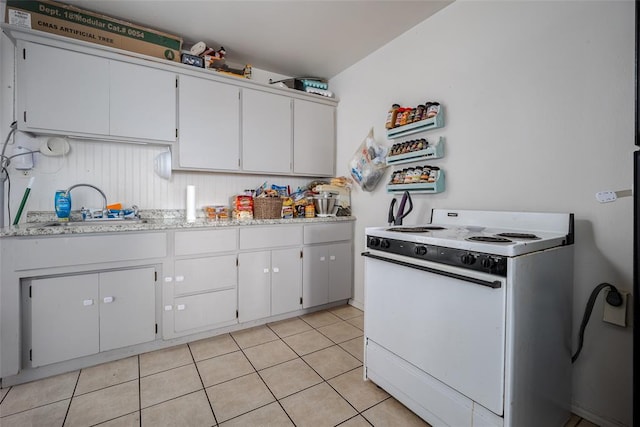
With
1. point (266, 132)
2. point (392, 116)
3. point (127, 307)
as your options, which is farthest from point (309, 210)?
point (127, 307)

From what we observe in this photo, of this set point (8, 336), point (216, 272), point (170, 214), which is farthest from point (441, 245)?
point (8, 336)

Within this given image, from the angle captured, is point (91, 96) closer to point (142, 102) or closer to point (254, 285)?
point (142, 102)

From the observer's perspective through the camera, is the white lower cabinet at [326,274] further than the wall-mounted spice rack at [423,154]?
Yes

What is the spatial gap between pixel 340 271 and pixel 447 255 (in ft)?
5.88

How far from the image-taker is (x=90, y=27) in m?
2.16

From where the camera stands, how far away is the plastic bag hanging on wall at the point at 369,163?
2.69 m

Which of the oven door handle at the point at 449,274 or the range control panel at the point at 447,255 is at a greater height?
the range control panel at the point at 447,255

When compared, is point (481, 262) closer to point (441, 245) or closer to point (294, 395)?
point (441, 245)

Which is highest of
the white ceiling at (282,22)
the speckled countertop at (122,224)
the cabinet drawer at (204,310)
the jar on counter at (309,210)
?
the white ceiling at (282,22)

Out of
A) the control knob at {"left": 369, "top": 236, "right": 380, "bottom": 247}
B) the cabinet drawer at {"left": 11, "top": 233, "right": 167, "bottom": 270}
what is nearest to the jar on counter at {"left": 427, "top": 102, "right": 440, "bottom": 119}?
the control knob at {"left": 369, "top": 236, "right": 380, "bottom": 247}

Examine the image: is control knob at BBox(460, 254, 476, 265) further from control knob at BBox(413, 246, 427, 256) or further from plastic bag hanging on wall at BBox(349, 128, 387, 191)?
plastic bag hanging on wall at BBox(349, 128, 387, 191)

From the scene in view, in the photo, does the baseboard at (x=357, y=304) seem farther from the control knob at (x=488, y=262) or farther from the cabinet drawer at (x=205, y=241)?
the control knob at (x=488, y=262)

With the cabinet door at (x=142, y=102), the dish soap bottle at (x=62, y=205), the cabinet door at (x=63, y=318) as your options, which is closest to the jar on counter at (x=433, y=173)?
the cabinet door at (x=142, y=102)

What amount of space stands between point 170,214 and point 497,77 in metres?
2.76
